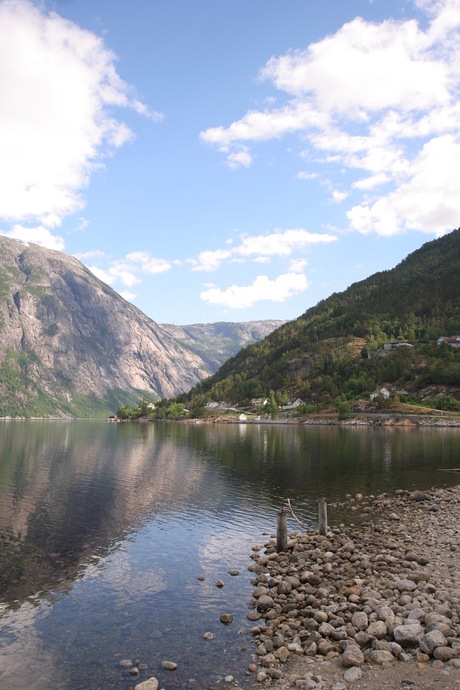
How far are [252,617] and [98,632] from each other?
23.7ft

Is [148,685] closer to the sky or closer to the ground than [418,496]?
closer to the ground

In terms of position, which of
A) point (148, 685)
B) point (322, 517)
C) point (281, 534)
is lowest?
point (148, 685)

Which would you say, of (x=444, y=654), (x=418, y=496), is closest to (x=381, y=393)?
(x=418, y=496)

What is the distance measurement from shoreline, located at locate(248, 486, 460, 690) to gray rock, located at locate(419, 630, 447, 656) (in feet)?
0.12

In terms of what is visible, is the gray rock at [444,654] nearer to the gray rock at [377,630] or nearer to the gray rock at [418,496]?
the gray rock at [377,630]

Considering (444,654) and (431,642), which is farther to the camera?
(431,642)

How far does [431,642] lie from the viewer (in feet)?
54.0

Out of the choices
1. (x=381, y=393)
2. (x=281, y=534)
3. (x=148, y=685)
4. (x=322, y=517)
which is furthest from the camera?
(x=381, y=393)

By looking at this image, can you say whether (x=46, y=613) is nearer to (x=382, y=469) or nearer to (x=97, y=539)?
(x=97, y=539)

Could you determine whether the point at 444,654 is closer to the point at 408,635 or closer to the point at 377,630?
the point at 408,635

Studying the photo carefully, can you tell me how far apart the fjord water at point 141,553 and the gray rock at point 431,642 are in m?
6.77

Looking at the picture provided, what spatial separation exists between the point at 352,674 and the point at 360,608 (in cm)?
518

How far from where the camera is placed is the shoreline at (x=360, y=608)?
15.9 metres

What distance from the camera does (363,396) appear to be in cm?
19762
